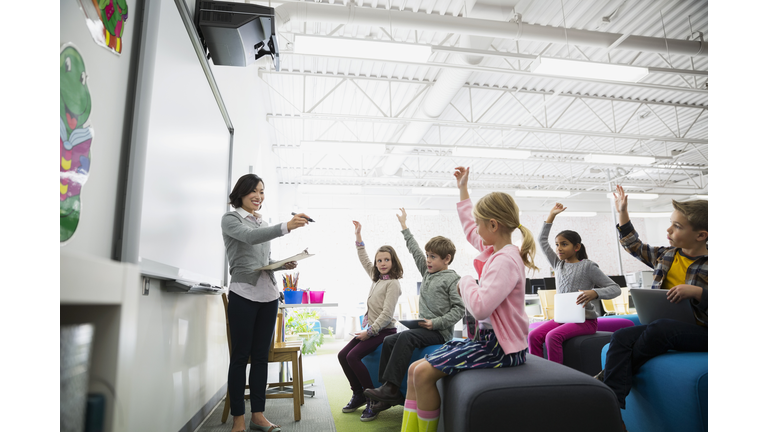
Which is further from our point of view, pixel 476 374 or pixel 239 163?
pixel 239 163

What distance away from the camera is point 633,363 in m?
1.68

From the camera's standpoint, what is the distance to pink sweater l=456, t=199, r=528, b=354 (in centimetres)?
141

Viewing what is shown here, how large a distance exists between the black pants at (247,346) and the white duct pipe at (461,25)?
2.72 m

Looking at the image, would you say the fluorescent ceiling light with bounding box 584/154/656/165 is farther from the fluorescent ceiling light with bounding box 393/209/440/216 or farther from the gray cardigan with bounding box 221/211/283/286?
the gray cardigan with bounding box 221/211/283/286

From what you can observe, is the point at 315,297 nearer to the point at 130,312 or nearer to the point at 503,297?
the point at 503,297

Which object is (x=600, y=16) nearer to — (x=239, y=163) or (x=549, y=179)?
(x=239, y=163)

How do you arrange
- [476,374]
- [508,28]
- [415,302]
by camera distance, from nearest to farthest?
[476,374] → [508,28] → [415,302]

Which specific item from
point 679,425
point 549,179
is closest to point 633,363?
point 679,425

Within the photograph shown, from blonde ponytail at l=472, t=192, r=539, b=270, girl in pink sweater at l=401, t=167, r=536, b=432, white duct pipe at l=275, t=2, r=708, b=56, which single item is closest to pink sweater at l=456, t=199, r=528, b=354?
girl in pink sweater at l=401, t=167, r=536, b=432

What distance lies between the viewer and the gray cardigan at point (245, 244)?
200 cm

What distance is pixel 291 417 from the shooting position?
2449 mm

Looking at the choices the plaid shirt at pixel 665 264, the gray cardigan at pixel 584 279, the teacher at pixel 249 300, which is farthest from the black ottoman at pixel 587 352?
the teacher at pixel 249 300

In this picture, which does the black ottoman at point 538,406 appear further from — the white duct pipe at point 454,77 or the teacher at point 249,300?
the white duct pipe at point 454,77
